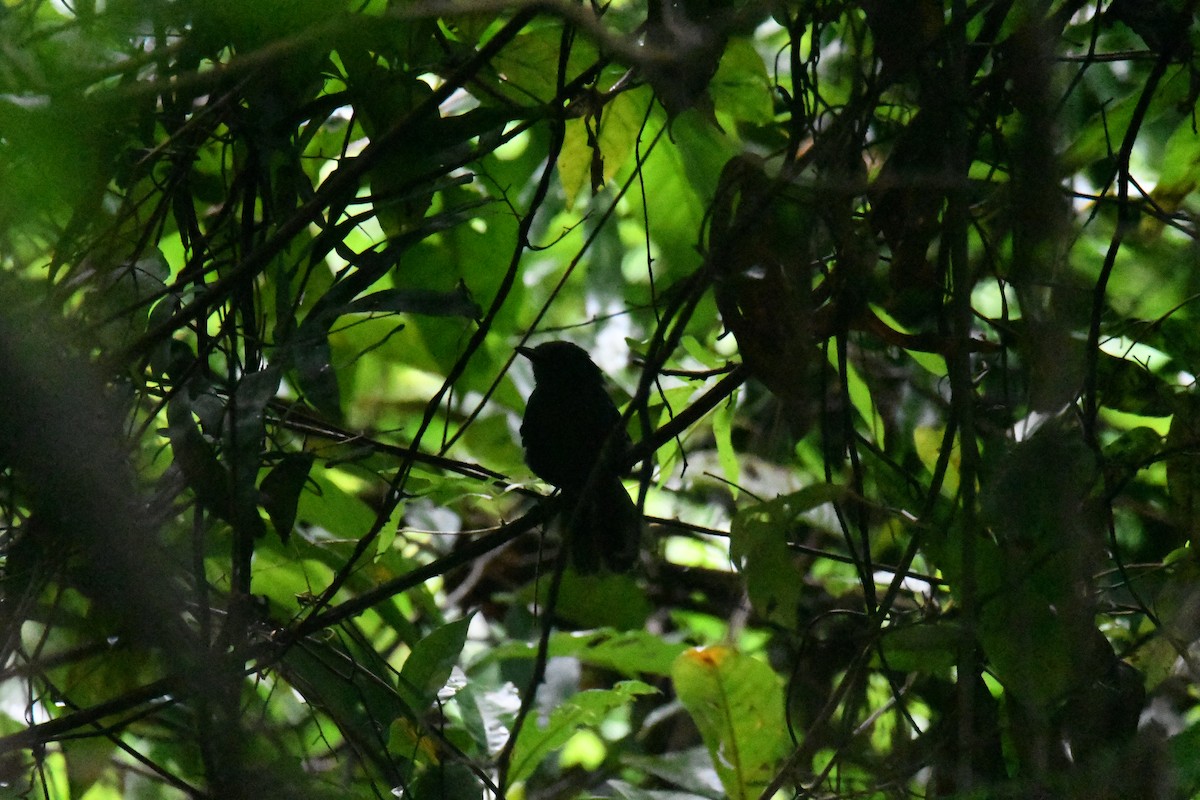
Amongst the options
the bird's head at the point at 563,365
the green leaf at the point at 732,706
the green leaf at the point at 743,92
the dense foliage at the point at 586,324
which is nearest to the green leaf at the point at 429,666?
the dense foliage at the point at 586,324

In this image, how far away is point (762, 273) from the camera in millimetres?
2084

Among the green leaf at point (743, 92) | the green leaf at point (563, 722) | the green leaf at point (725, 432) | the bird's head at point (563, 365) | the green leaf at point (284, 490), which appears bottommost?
the green leaf at point (563, 722)

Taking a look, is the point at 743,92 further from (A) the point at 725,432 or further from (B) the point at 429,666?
(B) the point at 429,666

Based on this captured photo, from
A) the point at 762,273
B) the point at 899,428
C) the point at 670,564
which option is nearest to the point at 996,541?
the point at 762,273

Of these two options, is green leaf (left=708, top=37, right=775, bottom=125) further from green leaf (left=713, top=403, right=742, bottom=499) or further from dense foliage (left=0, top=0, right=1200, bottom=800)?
green leaf (left=713, top=403, right=742, bottom=499)

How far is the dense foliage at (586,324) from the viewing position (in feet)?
5.95

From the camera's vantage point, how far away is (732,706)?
2.58m

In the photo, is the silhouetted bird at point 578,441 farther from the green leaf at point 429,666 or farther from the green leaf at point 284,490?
the green leaf at point 284,490

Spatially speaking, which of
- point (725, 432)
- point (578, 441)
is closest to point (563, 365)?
point (578, 441)

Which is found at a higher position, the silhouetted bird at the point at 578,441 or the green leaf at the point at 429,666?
the silhouetted bird at the point at 578,441

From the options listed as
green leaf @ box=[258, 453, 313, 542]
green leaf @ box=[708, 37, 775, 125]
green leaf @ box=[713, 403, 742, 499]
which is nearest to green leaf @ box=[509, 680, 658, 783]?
green leaf @ box=[713, 403, 742, 499]

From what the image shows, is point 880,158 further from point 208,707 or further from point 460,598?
point 460,598

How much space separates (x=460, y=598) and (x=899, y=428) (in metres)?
2.00

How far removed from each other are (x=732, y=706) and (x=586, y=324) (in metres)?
0.91
